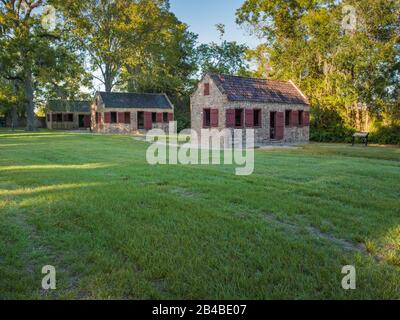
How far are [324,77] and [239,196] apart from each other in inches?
953

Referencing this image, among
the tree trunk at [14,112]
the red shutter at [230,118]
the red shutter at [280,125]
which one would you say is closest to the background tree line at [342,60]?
the red shutter at [280,125]

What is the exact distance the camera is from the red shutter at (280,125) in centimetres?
2427

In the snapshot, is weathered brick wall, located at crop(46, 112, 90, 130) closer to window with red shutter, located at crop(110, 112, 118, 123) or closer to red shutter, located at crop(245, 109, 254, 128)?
window with red shutter, located at crop(110, 112, 118, 123)

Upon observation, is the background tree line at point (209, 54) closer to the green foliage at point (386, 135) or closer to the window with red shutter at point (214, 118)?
the green foliage at point (386, 135)

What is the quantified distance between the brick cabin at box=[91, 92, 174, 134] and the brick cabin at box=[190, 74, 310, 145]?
581 inches

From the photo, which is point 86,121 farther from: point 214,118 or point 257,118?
point 257,118

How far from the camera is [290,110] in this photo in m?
25.1

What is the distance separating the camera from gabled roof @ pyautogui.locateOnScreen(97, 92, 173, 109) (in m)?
37.6

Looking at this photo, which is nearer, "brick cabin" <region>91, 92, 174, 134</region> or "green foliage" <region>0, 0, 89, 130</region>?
"green foliage" <region>0, 0, 89, 130</region>

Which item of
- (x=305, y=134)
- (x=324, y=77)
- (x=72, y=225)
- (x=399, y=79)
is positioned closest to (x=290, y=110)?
(x=305, y=134)

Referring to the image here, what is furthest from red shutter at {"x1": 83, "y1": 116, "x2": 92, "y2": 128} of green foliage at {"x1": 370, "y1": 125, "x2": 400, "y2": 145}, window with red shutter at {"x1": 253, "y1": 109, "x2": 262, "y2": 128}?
green foliage at {"x1": 370, "y1": 125, "x2": 400, "y2": 145}

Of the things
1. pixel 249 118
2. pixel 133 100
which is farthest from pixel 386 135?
pixel 133 100

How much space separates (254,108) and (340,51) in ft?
26.4

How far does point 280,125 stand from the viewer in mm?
24438
